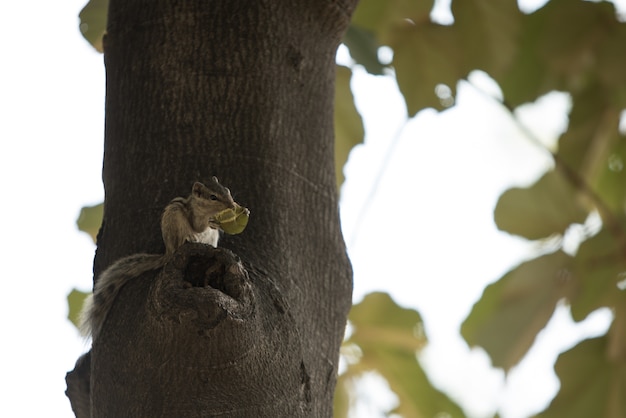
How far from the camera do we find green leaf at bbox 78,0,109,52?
191 cm

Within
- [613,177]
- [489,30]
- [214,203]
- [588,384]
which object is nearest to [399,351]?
[588,384]

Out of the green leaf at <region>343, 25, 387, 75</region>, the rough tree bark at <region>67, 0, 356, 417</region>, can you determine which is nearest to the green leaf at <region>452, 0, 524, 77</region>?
the green leaf at <region>343, 25, 387, 75</region>

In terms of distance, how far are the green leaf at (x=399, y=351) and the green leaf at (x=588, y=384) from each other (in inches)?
12.2

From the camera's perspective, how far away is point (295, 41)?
5.13 ft

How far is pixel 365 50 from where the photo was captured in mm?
1979

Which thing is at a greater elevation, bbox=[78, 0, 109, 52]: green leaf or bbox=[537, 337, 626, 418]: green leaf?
bbox=[78, 0, 109, 52]: green leaf

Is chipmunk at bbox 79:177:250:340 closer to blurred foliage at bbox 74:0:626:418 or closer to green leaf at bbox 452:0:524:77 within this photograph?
blurred foliage at bbox 74:0:626:418

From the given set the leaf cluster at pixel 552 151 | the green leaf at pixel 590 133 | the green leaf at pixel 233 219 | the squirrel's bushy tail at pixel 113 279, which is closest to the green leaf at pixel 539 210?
the leaf cluster at pixel 552 151

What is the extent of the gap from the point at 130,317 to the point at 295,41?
569 millimetres

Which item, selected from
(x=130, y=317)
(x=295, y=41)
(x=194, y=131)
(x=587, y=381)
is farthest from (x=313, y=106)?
(x=587, y=381)

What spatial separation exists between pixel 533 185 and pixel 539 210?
0.18ft

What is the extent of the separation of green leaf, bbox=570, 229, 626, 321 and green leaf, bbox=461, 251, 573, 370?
0.03m

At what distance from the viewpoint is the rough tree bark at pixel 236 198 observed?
1.17 m

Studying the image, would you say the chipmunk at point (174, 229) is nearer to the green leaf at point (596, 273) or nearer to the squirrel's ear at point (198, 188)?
the squirrel's ear at point (198, 188)
